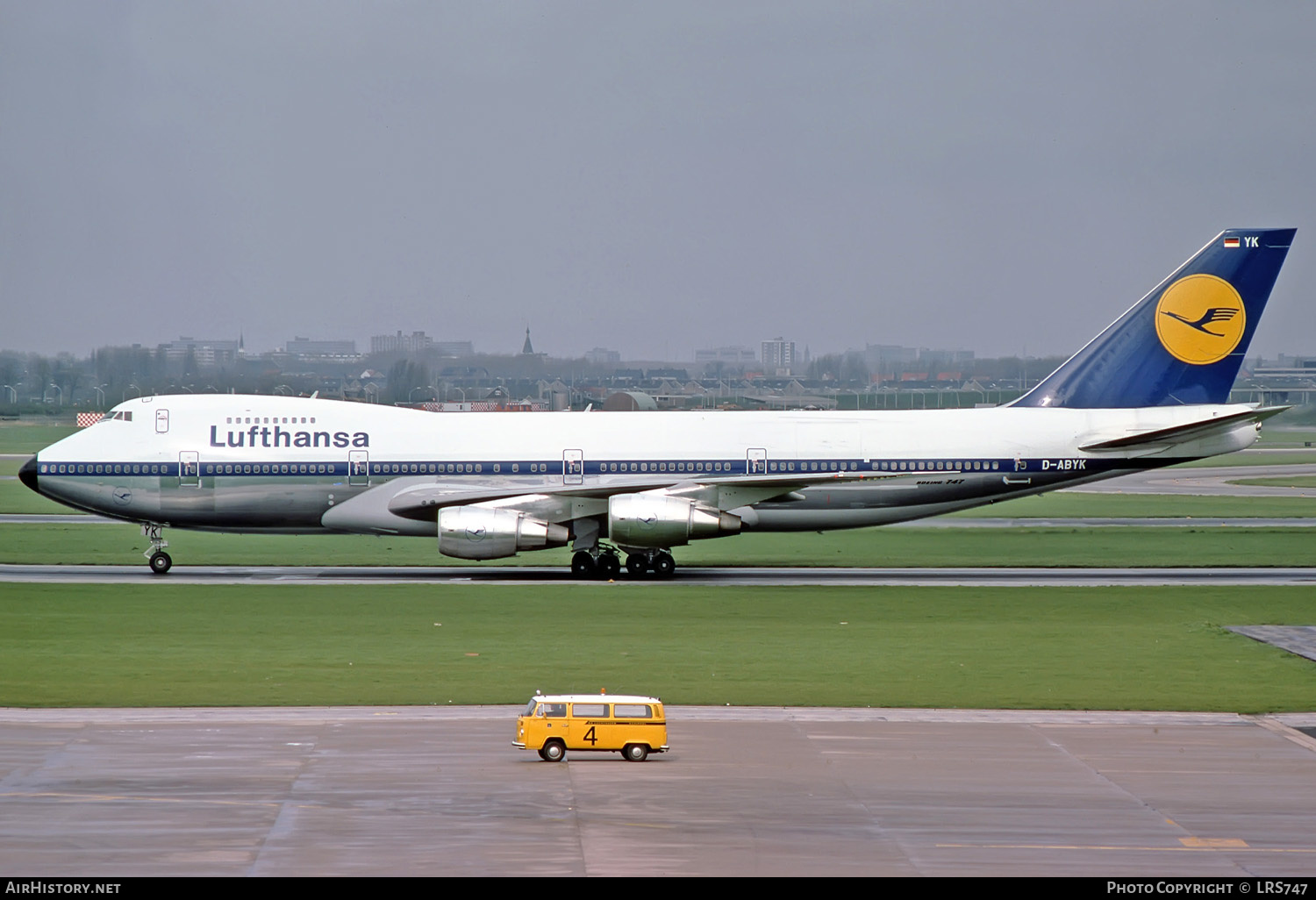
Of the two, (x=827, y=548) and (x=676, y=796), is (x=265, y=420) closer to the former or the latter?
(x=827, y=548)

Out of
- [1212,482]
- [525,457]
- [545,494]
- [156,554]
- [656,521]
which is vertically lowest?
[1212,482]

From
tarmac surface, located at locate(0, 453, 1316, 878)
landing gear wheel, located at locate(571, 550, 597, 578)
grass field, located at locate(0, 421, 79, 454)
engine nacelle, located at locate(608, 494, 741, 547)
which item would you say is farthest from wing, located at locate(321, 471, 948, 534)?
grass field, located at locate(0, 421, 79, 454)

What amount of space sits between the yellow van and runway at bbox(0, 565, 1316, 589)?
1963cm

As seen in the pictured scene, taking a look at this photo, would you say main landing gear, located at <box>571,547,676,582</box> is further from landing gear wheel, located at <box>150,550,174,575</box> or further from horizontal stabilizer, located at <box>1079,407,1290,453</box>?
horizontal stabilizer, located at <box>1079,407,1290,453</box>

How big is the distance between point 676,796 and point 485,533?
2317 centimetres

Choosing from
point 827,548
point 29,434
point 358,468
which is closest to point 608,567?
point 358,468

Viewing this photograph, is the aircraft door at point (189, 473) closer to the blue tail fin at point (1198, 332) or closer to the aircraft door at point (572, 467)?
the aircraft door at point (572, 467)

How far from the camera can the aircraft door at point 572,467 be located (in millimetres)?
42250

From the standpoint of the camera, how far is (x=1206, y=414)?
1697 inches

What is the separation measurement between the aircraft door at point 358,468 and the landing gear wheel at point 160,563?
19.0ft

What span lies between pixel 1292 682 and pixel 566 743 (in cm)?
1332

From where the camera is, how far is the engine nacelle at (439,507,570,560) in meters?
39.9

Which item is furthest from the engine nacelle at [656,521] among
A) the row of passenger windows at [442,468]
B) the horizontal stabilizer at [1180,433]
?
the horizontal stabilizer at [1180,433]

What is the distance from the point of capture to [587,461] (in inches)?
1670
